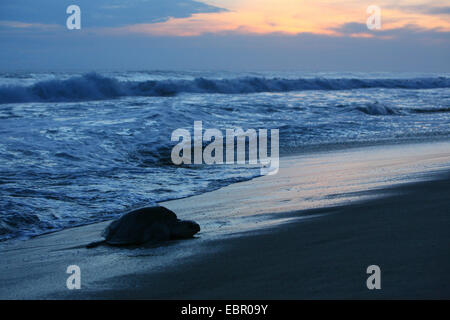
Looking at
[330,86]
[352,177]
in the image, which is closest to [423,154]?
[352,177]

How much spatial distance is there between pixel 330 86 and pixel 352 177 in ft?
94.0

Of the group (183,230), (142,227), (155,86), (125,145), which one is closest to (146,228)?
(142,227)

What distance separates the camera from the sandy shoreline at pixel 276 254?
2.37 metres

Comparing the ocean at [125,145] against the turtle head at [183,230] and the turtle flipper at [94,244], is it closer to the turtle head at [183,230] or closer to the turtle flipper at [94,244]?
the turtle flipper at [94,244]

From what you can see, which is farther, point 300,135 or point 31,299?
point 300,135

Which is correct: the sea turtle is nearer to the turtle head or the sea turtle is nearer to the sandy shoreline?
the turtle head

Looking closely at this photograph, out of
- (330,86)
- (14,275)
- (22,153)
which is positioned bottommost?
(14,275)

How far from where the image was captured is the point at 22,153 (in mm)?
7301

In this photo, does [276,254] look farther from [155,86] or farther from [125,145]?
[155,86]

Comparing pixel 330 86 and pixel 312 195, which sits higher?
pixel 330 86

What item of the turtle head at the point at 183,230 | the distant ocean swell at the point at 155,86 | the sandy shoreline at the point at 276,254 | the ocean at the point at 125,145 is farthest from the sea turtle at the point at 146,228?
the distant ocean swell at the point at 155,86

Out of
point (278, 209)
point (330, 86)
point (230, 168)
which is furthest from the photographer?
point (330, 86)

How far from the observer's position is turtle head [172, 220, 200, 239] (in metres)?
3.49

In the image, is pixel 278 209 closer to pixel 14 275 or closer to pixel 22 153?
pixel 14 275
